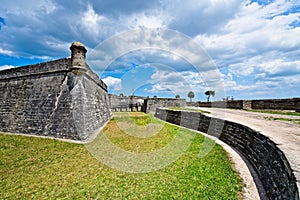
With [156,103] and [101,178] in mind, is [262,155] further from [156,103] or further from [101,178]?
[156,103]

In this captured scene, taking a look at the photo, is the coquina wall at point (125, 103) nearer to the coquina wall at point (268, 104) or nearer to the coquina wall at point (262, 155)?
the coquina wall at point (268, 104)

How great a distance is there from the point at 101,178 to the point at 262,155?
165 inches

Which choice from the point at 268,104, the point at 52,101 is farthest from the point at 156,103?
the point at 52,101

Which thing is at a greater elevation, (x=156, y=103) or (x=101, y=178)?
(x=156, y=103)

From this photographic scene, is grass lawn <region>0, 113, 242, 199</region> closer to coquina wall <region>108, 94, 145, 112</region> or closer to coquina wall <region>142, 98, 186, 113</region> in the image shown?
coquina wall <region>142, 98, 186, 113</region>

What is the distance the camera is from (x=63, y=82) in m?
9.44

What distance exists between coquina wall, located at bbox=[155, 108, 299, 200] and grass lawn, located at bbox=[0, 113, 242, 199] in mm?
635

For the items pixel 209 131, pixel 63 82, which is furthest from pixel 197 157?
pixel 63 82

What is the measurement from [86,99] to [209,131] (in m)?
7.16

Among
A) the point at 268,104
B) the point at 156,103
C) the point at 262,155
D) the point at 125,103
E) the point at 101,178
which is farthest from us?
the point at 125,103

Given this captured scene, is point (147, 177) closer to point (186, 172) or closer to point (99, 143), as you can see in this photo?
point (186, 172)

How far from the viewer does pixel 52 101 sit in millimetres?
9328

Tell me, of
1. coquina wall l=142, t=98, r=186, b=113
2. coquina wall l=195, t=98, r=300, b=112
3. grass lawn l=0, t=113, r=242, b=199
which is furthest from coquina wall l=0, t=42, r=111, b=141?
coquina wall l=195, t=98, r=300, b=112

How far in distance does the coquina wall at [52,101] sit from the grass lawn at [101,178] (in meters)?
2.01
